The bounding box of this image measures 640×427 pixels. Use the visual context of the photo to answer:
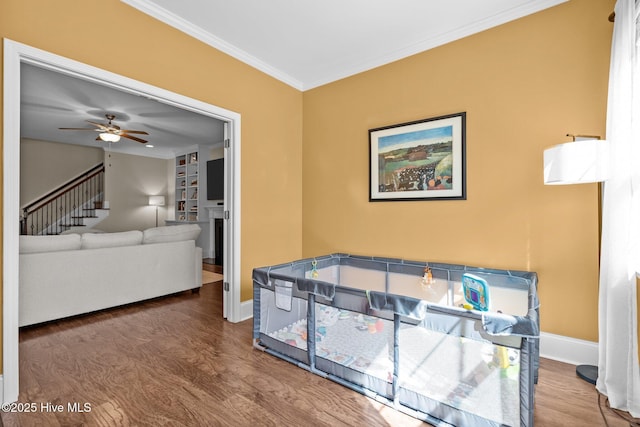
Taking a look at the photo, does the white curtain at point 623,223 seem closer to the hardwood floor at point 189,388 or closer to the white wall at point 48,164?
the hardwood floor at point 189,388

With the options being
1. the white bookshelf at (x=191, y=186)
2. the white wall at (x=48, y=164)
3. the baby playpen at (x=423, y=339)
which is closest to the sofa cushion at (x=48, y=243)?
the baby playpen at (x=423, y=339)

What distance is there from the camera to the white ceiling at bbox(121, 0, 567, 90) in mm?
2281

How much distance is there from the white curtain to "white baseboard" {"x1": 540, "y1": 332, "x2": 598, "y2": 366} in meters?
0.37

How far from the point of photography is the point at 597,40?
204cm

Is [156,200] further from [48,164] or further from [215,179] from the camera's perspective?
[48,164]

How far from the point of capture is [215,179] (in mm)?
6438

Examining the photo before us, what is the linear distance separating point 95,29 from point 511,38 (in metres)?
3.02

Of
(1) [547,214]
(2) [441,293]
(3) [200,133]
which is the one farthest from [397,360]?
(3) [200,133]

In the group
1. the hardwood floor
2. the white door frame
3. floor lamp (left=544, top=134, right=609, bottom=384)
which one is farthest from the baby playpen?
the white door frame

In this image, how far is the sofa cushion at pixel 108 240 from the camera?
319 cm

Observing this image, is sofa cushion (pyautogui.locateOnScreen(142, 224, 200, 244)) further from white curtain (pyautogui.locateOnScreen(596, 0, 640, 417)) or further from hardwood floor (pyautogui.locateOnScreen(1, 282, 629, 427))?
white curtain (pyautogui.locateOnScreen(596, 0, 640, 417))

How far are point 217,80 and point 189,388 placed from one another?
2.50m

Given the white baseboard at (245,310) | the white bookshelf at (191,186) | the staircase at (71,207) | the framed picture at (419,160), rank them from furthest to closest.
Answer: the white bookshelf at (191,186) → the staircase at (71,207) → the white baseboard at (245,310) → the framed picture at (419,160)

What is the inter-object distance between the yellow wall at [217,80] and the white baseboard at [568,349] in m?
2.48
